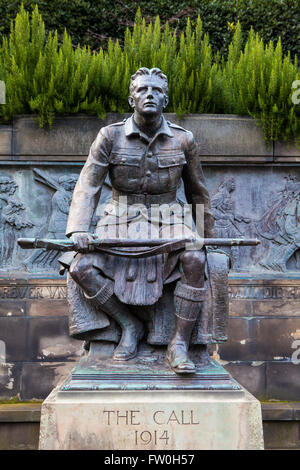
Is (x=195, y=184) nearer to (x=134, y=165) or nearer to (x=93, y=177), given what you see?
(x=134, y=165)

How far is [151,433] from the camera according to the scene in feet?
13.3

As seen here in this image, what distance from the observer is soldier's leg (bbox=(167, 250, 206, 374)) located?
14.8ft

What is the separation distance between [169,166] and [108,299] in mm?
1373

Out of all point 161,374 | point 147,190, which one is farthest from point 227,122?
point 161,374

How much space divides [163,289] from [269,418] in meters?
3.87

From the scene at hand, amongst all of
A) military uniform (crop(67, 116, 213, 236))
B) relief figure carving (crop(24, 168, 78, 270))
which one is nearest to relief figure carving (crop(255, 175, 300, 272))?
relief figure carving (crop(24, 168, 78, 270))

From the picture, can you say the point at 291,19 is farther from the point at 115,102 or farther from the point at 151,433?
the point at 151,433

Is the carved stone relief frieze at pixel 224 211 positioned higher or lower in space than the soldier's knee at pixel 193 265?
higher

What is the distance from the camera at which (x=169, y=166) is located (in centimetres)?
505

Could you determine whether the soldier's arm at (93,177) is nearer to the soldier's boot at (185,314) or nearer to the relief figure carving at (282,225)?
the soldier's boot at (185,314)

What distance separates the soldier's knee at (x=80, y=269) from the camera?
455 cm

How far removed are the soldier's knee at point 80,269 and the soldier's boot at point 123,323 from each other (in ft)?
0.62

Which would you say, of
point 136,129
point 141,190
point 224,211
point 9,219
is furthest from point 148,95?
point 9,219

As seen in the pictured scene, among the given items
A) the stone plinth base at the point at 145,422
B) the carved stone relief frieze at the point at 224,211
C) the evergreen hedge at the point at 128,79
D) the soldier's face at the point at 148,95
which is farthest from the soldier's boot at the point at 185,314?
the evergreen hedge at the point at 128,79
